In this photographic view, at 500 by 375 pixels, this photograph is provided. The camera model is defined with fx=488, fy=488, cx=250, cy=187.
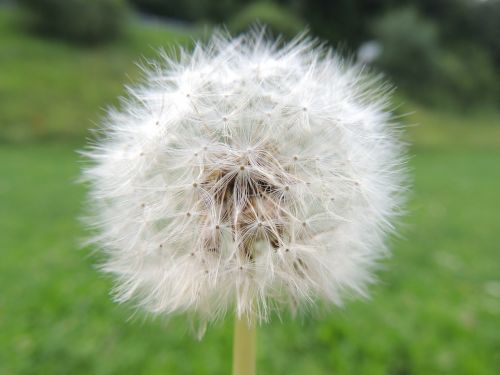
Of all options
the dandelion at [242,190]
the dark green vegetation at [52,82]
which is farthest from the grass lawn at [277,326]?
the dark green vegetation at [52,82]

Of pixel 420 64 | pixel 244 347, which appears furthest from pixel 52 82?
pixel 420 64

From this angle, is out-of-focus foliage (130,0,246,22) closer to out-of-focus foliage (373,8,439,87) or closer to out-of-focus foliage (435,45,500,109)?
out-of-focus foliage (373,8,439,87)

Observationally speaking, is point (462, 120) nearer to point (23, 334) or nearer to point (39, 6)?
point (39, 6)

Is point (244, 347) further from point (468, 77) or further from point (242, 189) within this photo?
point (468, 77)

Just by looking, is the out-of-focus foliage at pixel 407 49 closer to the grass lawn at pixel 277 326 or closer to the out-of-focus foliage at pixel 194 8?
the out-of-focus foliage at pixel 194 8

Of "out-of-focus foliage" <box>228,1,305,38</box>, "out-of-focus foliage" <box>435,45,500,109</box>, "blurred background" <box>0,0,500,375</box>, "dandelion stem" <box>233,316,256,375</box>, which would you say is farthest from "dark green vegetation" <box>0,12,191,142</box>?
"out-of-focus foliage" <box>435,45,500,109</box>

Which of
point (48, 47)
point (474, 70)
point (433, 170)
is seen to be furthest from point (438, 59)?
point (48, 47)
